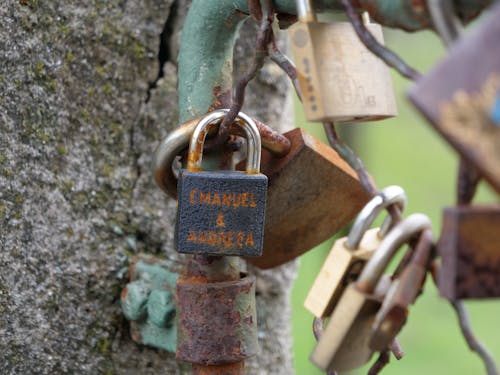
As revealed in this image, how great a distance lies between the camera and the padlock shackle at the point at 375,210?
667 millimetres

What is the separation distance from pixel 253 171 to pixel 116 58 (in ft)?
1.01

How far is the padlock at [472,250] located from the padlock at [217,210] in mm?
293

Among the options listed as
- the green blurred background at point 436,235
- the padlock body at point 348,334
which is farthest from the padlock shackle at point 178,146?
the green blurred background at point 436,235

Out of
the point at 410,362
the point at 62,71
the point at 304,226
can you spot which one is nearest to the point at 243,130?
the point at 304,226

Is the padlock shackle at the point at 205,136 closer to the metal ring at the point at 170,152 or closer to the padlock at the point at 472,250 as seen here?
the metal ring at the point at 170,152

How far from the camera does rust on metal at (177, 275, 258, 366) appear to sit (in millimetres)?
864

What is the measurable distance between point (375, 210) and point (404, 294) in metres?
0.10

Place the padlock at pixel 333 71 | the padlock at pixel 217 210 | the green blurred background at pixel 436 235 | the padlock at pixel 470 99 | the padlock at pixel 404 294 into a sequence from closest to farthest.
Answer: the padlock at pixel 470 99, the padlock at pixel 404 294, the padlock at pixel 333 71, the padlock at pixel 217 210, the green blurred background at pixel 436 235

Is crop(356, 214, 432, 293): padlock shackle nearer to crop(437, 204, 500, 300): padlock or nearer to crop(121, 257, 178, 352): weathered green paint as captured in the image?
crop(437, 204, 500, 300): padlock

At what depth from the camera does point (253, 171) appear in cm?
83

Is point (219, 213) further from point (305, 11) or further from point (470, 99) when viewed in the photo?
point (470, 99)

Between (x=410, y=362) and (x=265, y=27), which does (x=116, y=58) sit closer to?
(x=265, y=27)

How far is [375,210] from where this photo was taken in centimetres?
67

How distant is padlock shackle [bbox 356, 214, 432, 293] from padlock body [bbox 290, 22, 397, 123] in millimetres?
117
